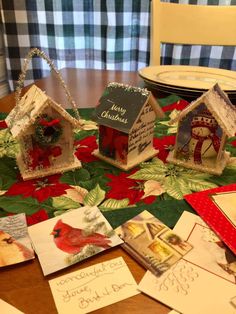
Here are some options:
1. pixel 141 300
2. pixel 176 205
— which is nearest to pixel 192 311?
pixel 141 300

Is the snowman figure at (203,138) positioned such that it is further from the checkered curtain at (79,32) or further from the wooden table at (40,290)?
the checkered curtain at (79,32)

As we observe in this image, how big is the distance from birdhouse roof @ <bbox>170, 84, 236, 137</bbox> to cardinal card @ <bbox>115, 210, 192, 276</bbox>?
31 centimetres

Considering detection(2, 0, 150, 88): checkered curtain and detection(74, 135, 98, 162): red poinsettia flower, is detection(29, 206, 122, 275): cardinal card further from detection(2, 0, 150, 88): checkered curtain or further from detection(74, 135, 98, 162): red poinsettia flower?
detection(2, 0, 150, 88): checkered curtain

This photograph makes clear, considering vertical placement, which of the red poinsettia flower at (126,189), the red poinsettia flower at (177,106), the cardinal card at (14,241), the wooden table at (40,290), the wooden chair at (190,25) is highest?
the wooden chair at (190,25)

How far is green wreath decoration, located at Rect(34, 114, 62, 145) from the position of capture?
75 cm

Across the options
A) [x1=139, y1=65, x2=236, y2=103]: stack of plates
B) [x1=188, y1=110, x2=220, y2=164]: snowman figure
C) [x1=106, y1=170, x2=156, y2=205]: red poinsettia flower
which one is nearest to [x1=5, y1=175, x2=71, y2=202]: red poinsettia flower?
[x1=106, y1=170, x2=156, y2=205]: red poinsettia flower

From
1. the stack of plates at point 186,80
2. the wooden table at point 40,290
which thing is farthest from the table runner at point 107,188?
the stack of plates at point 186,80

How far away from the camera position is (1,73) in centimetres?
226

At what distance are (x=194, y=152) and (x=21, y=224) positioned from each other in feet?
1.58

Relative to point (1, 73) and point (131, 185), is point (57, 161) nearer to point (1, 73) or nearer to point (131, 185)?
point (131, 185)

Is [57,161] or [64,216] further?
[57,161]

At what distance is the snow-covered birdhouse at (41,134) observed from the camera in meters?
0.74

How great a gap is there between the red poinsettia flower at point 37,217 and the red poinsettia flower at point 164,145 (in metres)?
0.39

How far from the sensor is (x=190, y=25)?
171 centimetres
